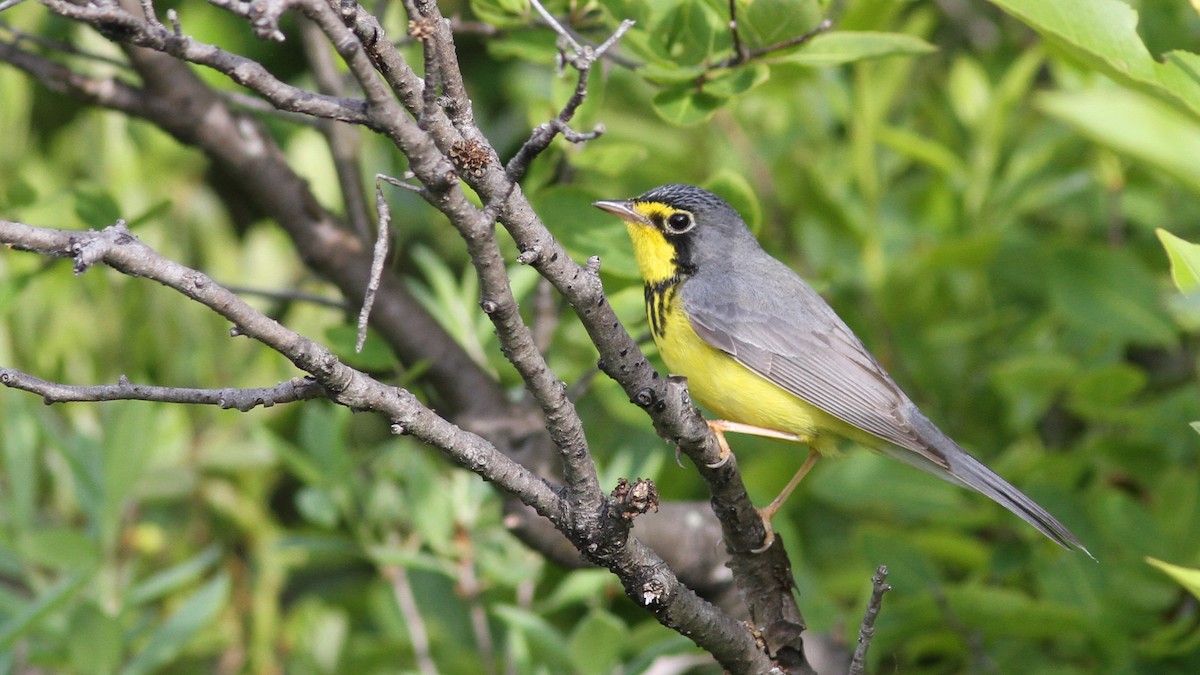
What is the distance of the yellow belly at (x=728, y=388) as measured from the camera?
3848 millimetres

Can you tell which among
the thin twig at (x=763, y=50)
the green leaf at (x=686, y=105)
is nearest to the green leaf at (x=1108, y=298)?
the thin twig at (x=763, y=50)

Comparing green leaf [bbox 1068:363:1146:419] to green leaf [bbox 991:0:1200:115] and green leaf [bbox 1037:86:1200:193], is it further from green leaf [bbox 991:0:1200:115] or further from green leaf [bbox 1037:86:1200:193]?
green leaf [bbox 1037:86:1200:193]

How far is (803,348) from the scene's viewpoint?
162 inches

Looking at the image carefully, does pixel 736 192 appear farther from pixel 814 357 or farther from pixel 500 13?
pixel 500 13

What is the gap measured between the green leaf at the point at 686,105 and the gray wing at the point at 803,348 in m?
0.89

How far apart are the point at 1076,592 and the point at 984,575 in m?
0.39

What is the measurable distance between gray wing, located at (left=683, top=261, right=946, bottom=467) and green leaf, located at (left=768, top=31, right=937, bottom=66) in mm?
1001

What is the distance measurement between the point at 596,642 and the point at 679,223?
146 cm

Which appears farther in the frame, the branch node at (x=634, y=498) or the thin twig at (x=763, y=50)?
the thin twig at (x=763, y=50)

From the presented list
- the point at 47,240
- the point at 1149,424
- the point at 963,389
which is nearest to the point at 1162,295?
the point at 1149,424

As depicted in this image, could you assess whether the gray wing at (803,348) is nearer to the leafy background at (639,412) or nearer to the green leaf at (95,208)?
the leafy background at (639,412)

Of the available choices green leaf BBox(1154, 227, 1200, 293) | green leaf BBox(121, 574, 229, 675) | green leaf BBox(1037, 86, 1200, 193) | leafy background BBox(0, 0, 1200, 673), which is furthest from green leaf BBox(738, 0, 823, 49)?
green leaf BBox(121, 574, 229, 675)

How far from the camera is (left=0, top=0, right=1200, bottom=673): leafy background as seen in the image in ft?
11.6

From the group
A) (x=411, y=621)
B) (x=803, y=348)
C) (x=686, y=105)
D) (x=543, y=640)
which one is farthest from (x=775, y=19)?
(x=411, y=621)
